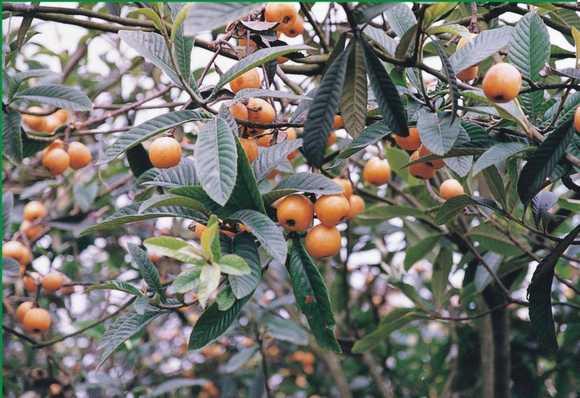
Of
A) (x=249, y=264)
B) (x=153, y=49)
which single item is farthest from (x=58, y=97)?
(x=249, y=264)

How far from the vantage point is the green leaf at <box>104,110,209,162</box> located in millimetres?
1029

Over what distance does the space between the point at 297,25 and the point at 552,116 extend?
45cm

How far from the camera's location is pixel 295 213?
1.06 metres

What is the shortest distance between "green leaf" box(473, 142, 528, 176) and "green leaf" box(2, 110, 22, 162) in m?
0.95

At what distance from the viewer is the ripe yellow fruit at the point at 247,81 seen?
3.86 feet

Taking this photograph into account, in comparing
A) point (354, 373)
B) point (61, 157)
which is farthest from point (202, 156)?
point (354, 373)

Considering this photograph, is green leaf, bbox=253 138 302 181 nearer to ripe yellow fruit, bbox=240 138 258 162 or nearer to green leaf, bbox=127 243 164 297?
ripe yellow fruit, bbox=240 138 258 162

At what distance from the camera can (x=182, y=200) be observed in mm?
1009

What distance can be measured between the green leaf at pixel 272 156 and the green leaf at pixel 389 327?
738 millimetres

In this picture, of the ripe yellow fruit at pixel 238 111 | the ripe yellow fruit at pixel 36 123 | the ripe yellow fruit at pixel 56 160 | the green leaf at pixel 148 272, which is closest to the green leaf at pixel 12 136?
the ripe yellow fruit at pixel 56 160

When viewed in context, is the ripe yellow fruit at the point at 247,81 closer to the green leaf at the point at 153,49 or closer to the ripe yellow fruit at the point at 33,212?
the green leaf at the point at 153,49

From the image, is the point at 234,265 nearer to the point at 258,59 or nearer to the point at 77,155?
the point at 258,59

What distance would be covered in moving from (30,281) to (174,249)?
1.19m

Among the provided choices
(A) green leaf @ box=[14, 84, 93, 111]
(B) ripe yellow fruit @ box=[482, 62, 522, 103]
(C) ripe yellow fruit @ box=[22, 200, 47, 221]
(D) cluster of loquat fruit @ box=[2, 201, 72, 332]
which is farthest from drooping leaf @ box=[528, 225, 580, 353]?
(C) ripe yellow fruit @ box=[22, 200, 47, 221]
